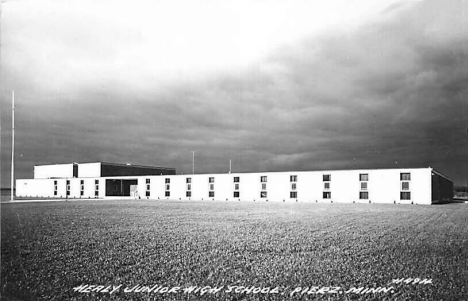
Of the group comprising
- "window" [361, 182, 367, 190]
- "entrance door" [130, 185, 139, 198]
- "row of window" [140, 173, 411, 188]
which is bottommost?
"entrance door" [130, 185, 139, 198]

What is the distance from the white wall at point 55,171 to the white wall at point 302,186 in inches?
569

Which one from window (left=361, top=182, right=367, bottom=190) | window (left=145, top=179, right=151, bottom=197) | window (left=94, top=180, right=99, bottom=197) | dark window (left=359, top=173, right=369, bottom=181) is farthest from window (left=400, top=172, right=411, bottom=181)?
window (left=94, top=180, right=99, bottom=197)

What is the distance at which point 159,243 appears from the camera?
14.5 m

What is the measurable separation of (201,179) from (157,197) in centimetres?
1115

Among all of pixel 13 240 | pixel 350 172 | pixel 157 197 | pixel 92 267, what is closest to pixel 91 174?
pixel 157 197

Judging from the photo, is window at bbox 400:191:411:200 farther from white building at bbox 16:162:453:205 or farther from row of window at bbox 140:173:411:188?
row of window at bbox 140:173:411:188

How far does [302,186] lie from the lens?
60094mm

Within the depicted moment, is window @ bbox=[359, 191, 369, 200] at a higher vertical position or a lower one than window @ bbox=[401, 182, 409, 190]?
lower

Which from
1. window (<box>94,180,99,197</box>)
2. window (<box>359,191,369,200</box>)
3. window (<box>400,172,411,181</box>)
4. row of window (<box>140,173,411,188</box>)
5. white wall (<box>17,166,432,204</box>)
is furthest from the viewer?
window (<box>94,180,99,197</box>)

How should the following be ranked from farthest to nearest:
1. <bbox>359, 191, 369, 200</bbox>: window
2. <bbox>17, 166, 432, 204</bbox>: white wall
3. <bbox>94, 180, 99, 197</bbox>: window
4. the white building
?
1. <bbox>94, 180, 99, 197</bbox>: window
2. <bbox>359, 191, 369, 200</bbox>: window
3. the white building
4. <bbox>17, 166, 432, 204</bbox>: white wall

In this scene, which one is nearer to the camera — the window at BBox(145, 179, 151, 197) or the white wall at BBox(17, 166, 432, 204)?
the white wall at BBox(17, 166, 432, 204)

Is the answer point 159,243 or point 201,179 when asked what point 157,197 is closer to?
point 201,179

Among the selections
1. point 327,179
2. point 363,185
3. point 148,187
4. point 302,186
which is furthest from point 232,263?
point 148,187

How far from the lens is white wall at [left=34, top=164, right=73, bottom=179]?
9519 centimetres
